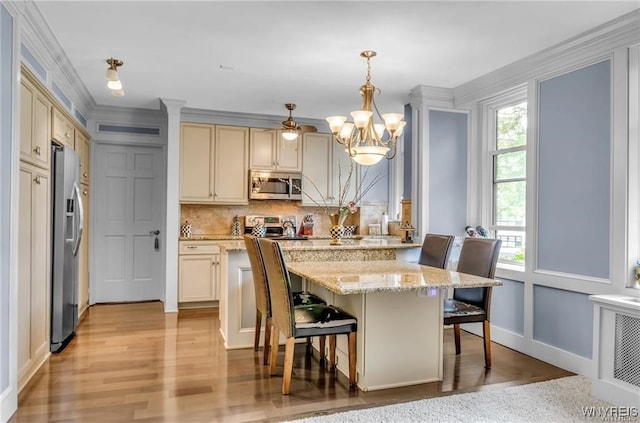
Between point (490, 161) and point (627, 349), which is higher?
point (490, 161)

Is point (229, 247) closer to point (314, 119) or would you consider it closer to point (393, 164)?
point (314, 119)

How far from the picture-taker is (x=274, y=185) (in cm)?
582

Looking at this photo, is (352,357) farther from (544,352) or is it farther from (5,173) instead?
(5,173)

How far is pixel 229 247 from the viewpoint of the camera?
377 cm

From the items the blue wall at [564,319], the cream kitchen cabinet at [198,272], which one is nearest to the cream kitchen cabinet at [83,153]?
the cream kitchen cabinet at [198,272]

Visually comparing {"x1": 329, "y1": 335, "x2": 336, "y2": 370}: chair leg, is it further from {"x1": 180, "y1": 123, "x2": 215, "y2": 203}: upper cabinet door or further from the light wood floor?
{"x1": 180, "y1": 123, "x2": 215, "y2": 203}: upper cabinet door

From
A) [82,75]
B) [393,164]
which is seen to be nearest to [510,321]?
[393,164]

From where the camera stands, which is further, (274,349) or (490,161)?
(490,161)

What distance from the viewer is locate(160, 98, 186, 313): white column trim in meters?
5.14

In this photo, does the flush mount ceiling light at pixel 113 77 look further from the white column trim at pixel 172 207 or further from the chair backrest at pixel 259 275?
the chair backrest at pixel 259 275

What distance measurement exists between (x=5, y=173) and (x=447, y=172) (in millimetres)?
3749

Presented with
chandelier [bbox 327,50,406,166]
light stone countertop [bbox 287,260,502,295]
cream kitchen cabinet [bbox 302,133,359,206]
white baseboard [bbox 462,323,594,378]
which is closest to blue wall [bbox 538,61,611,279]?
white baseboard [bbox 462,323,594,378]

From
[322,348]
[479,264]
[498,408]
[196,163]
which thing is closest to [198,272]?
[196,163]

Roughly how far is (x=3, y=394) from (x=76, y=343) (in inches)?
60.4
